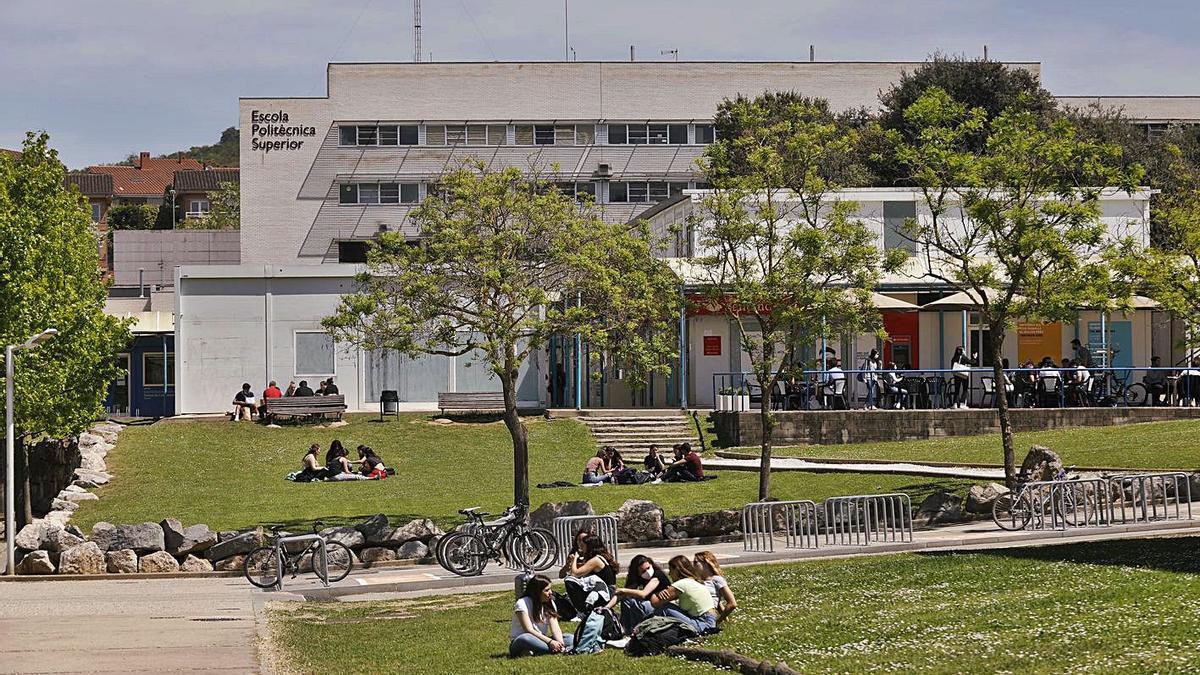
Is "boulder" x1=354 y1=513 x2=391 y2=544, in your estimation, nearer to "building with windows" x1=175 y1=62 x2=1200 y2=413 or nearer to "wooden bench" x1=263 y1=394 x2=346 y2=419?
"wooden bench" x1=263 y1=394 x2=346 y2=419

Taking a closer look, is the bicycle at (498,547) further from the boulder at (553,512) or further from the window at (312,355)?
the window at (312,355)

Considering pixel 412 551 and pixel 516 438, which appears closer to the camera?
pixel 412 551

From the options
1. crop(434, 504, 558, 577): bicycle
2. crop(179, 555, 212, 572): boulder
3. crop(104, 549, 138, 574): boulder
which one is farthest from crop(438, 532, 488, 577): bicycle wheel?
crop(104, 549, 138, 574): boulder

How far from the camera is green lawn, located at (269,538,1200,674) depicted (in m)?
11.6

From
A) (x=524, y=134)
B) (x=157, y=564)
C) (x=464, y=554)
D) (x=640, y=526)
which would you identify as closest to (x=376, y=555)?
(x=464, y=554)

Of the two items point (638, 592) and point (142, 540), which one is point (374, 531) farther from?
point (638, 592)

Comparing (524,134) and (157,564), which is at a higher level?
(524,134)

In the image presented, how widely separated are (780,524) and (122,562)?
10.2 metres

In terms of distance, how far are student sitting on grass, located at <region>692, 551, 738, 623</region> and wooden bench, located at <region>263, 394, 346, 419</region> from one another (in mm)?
30187

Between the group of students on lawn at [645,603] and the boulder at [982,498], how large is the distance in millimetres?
12101

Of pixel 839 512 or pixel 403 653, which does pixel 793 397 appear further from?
pixel 403 653

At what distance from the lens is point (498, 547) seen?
2328 cm

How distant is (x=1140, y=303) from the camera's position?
42938mm

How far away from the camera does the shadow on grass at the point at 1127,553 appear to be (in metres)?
16.6
